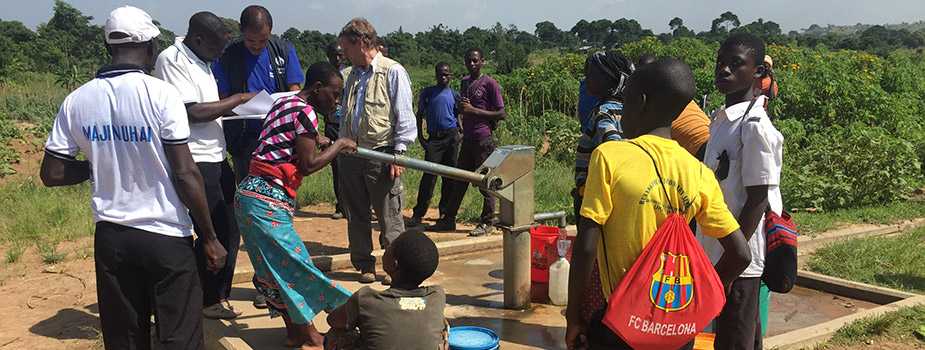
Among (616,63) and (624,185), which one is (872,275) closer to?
(616,63)

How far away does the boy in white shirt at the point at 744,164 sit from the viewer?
2.77 m

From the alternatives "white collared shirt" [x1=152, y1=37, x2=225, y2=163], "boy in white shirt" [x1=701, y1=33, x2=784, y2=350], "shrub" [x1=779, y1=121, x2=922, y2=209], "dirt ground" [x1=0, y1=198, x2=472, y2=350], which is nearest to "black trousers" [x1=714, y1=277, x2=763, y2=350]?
"boy in white shirt" [x1=701, y1=33, x2=784, y2=350]

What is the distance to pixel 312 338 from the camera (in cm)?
370

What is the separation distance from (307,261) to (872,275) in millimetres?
4303

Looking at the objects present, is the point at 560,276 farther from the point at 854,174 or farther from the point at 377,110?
the point at 854,174

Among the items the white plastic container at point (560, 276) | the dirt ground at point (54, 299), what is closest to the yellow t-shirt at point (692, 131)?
the white plastic container at point (560, 276)

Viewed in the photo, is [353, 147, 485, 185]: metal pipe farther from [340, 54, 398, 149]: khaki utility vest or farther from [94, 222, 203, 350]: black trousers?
[94, 222, 203, 350]: black trousers

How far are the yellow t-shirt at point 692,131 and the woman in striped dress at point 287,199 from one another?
5.25ft

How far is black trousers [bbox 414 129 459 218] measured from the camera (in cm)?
713

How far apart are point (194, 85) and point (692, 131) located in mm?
2480

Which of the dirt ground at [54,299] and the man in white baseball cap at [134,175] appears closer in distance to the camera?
the man in white baseball cap at [134,175]

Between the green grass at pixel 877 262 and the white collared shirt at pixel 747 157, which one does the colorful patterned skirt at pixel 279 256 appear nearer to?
Answer: the white collared shirt at pixel 747 157

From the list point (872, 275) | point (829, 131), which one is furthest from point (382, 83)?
point (829, 131)

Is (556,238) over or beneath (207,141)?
beneath
